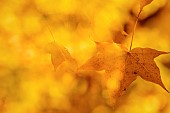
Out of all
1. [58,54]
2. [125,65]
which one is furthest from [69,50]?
[125,65]

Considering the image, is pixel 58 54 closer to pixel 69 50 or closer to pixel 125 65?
pixel 69 50

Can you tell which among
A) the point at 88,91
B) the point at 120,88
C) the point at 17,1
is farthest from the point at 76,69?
the point at 17,1

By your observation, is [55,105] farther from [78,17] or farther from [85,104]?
[78,17]
